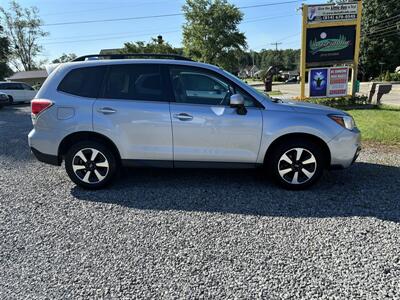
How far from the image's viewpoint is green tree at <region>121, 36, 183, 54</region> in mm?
48506

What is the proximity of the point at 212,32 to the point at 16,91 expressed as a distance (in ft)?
105

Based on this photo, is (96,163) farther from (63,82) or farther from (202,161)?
(202,161)

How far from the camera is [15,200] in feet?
15.0

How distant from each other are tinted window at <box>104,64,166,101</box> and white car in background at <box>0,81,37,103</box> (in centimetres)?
2156

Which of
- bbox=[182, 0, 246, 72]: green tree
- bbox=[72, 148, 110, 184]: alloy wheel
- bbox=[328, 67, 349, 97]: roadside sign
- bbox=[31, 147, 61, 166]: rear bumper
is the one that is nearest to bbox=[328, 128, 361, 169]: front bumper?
bbox=[72, 148, 110, 184]: alloy wheel

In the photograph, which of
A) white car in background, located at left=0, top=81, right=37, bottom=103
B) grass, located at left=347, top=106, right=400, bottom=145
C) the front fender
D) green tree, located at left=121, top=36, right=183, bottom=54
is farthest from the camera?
green tree, located at left=121, top=36, right=183, bottom=54

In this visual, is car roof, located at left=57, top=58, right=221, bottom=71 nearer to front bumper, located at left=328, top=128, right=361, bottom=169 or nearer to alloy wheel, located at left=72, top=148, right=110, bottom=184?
alloy wheel, located at left=72, top=148, right=110, bottom=184

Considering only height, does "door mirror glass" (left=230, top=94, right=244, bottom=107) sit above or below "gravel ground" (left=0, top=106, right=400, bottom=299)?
above

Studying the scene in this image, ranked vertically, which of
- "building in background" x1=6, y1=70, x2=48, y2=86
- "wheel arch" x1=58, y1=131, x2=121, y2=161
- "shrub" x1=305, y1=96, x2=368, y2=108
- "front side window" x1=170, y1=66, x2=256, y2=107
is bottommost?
"shrub" x1=305, y1=96, x2=368, y2=108

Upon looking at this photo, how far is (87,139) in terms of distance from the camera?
15.2 ft

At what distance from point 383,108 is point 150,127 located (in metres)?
10.7

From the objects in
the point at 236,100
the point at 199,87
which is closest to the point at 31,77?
the point at 199,87

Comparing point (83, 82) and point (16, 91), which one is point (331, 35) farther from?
point (16, 91)


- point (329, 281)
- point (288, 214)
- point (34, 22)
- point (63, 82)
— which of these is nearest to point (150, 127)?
point (63, 82)
